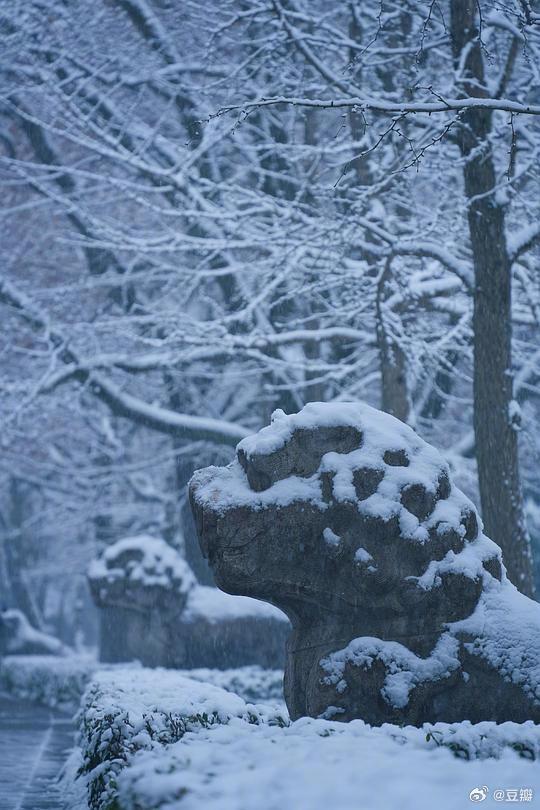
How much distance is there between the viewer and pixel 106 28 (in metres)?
15.6

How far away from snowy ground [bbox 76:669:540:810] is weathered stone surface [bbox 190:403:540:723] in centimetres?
65

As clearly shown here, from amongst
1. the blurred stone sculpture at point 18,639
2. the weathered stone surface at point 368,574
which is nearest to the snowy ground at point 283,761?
the weathered stone surface at point 368,574

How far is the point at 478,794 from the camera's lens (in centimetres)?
406

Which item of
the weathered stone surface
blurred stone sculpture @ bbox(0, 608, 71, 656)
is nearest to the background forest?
the weathered stone surface

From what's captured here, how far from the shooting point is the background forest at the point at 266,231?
9.68m

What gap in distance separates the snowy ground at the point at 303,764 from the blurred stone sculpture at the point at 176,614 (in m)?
8.24

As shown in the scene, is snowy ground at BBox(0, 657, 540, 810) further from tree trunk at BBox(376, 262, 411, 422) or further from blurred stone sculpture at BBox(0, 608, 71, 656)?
blurred stone sculpture at BBox(0, 608, 71, 656)

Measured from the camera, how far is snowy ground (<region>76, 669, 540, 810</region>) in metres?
3.90

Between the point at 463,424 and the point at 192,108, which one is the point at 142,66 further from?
the point at 463,424

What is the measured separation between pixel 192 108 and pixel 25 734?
1029 centimetres

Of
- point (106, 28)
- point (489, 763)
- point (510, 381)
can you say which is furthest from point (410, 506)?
point (106, 28)

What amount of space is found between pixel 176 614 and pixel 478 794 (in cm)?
1063

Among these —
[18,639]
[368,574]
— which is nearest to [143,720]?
[368,574]

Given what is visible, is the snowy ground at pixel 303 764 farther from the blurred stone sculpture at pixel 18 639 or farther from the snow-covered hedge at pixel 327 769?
the blurred stone sculpture at pixel 18 639
